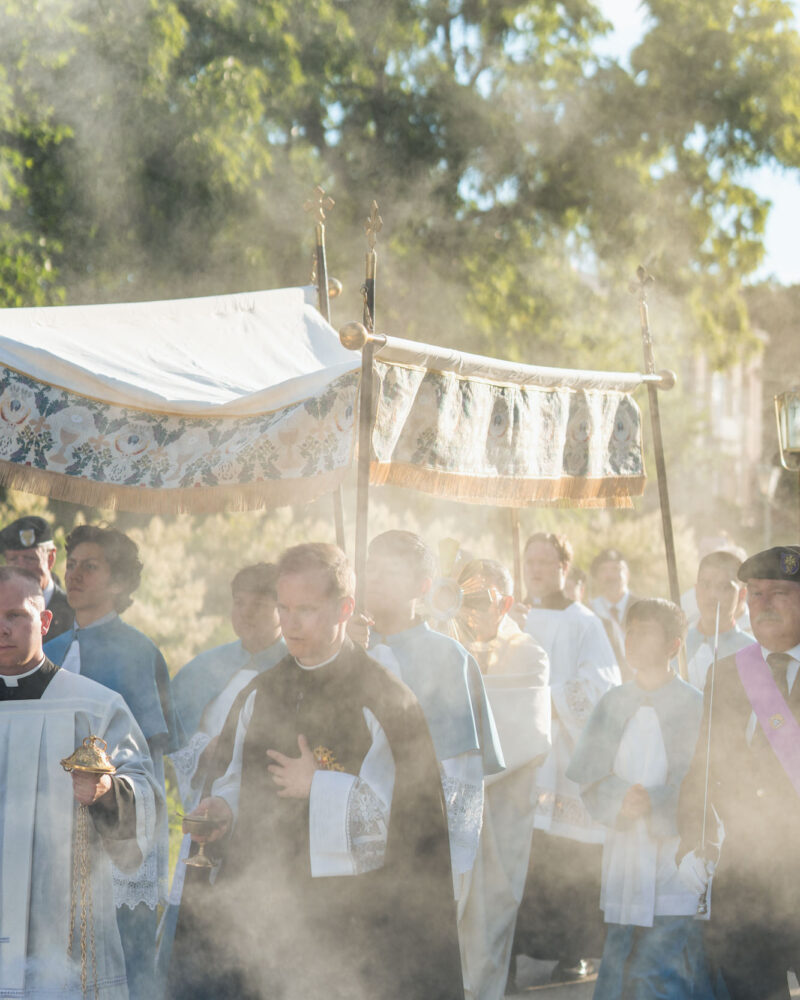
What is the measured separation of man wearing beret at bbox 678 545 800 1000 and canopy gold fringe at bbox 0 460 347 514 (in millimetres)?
1276

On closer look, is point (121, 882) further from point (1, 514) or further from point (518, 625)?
point (1, 514)

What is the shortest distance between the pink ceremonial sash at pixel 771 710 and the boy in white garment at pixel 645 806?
49 centimetres

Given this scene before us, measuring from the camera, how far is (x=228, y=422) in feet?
12.5

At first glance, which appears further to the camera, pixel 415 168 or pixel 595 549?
pixel 415 168

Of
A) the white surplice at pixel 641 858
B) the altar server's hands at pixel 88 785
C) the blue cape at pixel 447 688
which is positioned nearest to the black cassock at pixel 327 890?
the altar server's hands at pixel 88 785

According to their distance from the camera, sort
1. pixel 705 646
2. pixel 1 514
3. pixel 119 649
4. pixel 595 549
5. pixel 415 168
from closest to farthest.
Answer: pixel 119 649 → pixel 705 646 → pixel 1 514 → pixel 595 549 → pixel 415 168

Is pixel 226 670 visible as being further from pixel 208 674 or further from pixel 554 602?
pixel 554 602

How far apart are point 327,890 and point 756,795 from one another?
4.54 feet

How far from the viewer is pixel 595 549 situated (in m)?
12.5

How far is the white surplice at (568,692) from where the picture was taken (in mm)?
5066

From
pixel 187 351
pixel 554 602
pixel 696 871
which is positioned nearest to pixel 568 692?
pixel 554 602

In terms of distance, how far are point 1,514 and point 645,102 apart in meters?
9.94

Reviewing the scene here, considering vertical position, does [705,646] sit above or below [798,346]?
below

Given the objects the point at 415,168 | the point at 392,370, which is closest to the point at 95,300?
the point at 415,168
